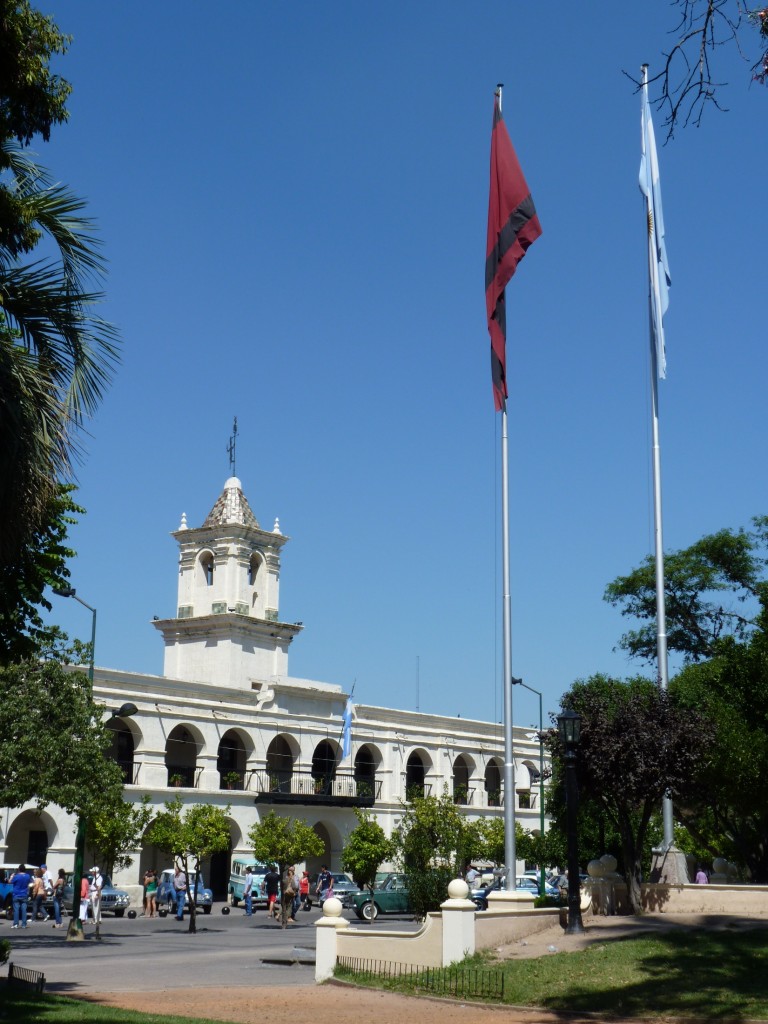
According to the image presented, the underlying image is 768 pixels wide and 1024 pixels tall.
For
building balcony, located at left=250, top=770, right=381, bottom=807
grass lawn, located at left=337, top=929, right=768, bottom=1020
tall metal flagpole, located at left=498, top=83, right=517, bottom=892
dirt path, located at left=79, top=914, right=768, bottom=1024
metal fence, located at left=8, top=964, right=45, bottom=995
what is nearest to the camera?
grass lawn, located at left=337, top=929, right=768, bottom=1020

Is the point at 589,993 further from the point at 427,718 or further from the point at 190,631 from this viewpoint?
the point at 427,718

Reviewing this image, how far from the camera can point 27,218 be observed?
1227 centimetres

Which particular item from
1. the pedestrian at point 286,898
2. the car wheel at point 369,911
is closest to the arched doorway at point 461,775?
the car wheel at point 369,911

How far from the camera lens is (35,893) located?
37219mm

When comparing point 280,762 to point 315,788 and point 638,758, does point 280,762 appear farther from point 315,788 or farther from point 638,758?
point 638,758

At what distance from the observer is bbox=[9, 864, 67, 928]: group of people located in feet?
108

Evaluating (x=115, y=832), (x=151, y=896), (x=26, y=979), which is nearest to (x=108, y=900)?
(x=151, y=896)

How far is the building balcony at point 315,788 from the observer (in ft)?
168

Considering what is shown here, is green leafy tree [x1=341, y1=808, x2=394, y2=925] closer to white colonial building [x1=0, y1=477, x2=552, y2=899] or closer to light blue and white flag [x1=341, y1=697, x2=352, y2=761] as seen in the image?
white colonial building [x1=0, y1=477, x2=552, y2=899]

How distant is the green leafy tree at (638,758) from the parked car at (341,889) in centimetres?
1746

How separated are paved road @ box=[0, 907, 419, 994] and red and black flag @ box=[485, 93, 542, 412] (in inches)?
453

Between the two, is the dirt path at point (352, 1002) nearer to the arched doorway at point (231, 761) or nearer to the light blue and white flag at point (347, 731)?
the arched doorway at point (231, 761)

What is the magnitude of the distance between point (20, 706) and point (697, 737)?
17207 mm

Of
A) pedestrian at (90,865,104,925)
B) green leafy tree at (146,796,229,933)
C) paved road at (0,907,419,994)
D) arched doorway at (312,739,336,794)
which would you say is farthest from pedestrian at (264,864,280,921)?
arched doorway at (312,739,336,794)
